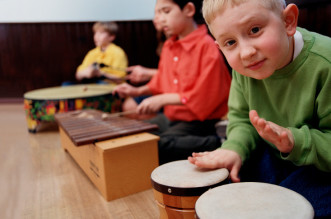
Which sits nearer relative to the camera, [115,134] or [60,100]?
[115,134]

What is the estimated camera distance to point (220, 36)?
82cm

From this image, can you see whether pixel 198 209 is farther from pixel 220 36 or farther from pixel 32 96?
pixel 32 96

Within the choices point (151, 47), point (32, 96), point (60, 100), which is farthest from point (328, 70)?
point (151, 47)

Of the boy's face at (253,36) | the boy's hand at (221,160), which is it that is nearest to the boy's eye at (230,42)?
the boy's face at (253,36)

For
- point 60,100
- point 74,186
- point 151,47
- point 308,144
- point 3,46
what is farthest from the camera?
point 151,47

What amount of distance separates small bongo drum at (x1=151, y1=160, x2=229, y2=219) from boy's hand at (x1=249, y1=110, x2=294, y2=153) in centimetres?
16

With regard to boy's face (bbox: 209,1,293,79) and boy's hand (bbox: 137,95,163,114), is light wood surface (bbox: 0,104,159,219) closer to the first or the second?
boy's hand (bbox: 137,95,163,114)

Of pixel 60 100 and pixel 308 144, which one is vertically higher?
pixel 308 144

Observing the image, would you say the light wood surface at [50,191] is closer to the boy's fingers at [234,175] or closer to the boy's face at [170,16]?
the boy's fingers at [234,175]

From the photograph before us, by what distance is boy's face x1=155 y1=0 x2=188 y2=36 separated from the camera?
1.77m

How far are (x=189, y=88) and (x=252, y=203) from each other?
1167mm

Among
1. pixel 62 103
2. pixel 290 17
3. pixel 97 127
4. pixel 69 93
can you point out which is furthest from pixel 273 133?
pixel 69 93

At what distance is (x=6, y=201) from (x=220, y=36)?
1157 mm

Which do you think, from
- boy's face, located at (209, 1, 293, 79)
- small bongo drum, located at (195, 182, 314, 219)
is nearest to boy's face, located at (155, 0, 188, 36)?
boy's face, located at (209, 1, 293, 79)
